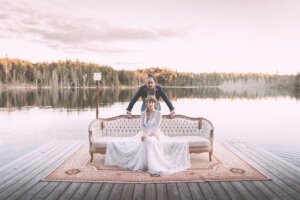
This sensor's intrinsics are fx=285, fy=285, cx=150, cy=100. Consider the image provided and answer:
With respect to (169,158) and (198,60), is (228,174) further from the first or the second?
(198,60)

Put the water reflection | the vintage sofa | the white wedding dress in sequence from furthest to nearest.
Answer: the water reflection < the vintage sofa < the white wedding dress

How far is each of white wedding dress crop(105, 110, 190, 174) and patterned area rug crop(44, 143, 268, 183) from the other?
0.69 feet

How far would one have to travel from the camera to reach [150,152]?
6750 mm

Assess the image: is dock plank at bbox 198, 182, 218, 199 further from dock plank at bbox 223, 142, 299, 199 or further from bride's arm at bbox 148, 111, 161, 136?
bride's arm at bbox 148, 111, 161, 136

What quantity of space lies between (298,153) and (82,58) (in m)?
122

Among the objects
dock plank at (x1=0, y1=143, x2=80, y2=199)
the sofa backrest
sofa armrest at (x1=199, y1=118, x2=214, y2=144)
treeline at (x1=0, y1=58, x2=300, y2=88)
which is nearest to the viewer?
dock plank at (x1=0, y1=143, x2=80, y2=199)

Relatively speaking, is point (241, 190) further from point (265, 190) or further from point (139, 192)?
point (139, 192)

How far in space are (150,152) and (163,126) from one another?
2055 millimetres

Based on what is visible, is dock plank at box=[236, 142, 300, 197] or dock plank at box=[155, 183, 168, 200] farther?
dock plank at box=[236, 142, 300, 197]

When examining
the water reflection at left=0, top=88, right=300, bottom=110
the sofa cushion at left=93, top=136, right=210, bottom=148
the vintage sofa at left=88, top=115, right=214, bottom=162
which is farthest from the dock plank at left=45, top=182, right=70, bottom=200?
the water reflection at left=0, top=88, right=300, bottom=110

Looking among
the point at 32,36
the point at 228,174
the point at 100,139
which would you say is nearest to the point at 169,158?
the point at 228,174

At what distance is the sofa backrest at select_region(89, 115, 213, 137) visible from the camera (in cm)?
851

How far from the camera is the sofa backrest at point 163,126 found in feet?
27.9

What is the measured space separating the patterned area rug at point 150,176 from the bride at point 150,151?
0.70 ft
